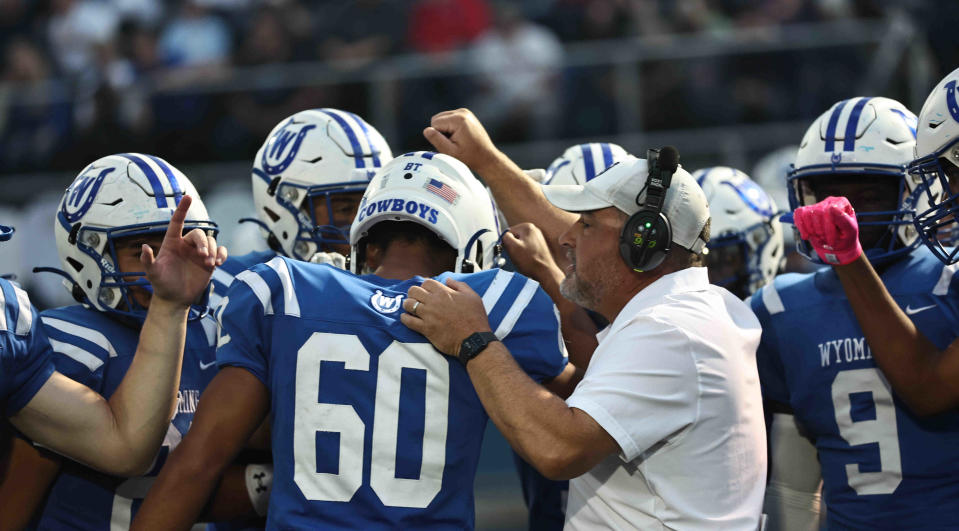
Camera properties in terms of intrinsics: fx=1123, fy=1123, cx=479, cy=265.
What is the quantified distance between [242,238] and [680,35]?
4.36 metres

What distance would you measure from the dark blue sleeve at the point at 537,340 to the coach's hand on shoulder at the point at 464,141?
2.95ft

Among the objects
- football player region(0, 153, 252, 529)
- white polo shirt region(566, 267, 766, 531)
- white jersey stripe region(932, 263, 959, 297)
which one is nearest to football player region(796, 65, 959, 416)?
white jersey stripe region(932, 263, 959, 297)

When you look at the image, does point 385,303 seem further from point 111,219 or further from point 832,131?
point 832,131

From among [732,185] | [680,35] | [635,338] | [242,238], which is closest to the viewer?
[635,338]

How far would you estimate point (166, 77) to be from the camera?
32.8 feet

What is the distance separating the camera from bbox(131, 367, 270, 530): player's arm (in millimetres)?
2885

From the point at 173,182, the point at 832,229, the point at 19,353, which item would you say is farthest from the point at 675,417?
the point at 173,182

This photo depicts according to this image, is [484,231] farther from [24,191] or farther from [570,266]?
[24,191]

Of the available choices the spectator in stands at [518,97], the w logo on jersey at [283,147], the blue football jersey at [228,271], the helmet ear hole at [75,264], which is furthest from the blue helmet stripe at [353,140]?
the spectator in stands at [518,97]

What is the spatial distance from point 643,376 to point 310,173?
1.97 metres

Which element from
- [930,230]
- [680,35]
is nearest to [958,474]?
[930,230]

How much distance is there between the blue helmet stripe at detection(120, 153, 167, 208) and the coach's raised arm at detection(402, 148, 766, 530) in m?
1.10

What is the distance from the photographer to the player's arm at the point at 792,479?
3885 mm

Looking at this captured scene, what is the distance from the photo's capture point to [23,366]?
304cm
